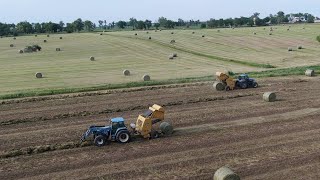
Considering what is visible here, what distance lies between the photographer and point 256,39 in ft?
253

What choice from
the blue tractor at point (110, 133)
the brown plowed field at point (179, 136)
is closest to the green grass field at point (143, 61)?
the brown plowed field at point (179, 136)

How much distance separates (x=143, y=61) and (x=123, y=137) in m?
34.6

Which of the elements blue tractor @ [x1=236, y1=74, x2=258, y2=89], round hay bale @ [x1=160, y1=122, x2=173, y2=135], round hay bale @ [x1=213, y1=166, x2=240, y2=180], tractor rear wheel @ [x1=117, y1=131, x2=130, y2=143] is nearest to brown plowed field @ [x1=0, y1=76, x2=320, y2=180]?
tractor rear wheel @ [x1=117, y1=131, x2=130, y2=143]

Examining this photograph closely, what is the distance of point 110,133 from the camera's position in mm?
19516

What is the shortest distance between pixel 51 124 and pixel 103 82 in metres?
14.2

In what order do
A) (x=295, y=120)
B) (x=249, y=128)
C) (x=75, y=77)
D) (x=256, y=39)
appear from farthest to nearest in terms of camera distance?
(x=256, y=39) < (x=75, y=77) < (x=295, y=120) < (x=249, y=128)

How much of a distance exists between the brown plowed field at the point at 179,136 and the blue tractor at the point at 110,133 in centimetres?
35

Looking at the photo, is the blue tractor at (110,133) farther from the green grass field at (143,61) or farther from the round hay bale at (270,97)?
the green grass field at (143,61)

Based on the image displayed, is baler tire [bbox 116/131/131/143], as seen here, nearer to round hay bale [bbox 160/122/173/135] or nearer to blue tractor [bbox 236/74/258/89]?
round hay bale [bbox 160/122/173/135]

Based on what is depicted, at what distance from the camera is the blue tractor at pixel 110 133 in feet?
63.1

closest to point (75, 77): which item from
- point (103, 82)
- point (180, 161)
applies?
point (103, 82)

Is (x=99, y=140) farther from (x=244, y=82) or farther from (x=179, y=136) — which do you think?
(x=244, y=82)

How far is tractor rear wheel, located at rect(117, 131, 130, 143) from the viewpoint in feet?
63.6

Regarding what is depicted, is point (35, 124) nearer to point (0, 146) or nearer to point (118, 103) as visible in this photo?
point (0, 146)
